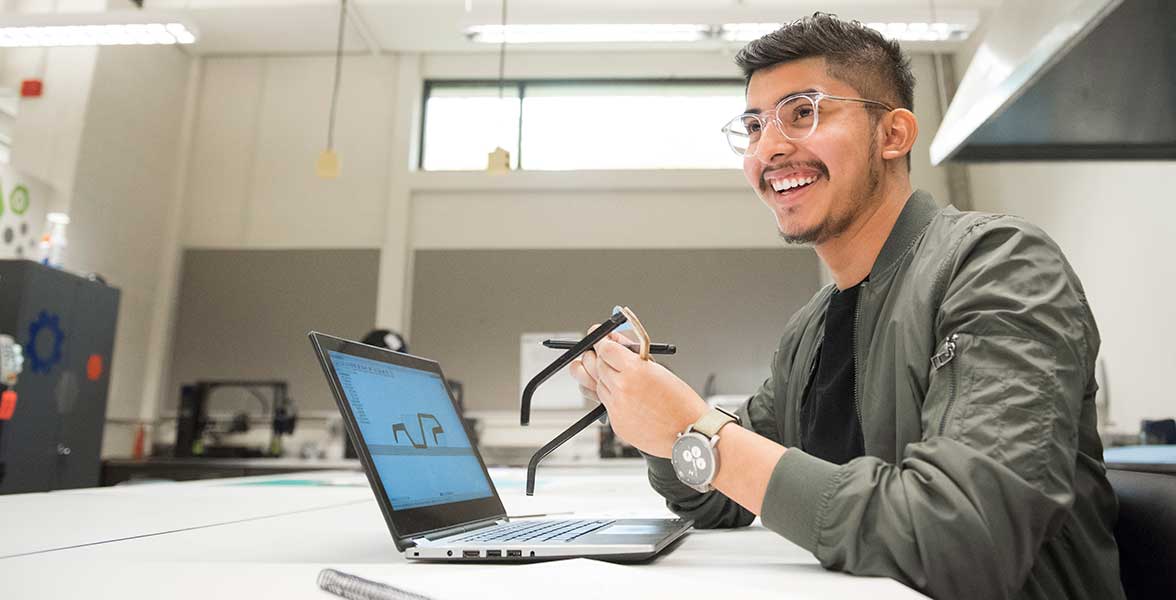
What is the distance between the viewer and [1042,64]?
4.72 ft

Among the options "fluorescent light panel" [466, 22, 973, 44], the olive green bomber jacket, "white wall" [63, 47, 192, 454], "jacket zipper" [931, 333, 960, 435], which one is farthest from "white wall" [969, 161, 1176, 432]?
"white wall" [63, 47, 192, 454]

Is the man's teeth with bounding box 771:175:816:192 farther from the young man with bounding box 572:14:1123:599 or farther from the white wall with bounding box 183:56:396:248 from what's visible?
the white wall with bounding box 183:56:396:248

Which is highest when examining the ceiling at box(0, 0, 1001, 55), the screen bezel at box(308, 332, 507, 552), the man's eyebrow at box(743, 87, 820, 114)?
the ceiling at box(0, 0, 1001, 55)

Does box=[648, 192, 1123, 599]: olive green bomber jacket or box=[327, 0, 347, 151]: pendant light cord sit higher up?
box=[327, 0, 347, 151]: pendant light cord

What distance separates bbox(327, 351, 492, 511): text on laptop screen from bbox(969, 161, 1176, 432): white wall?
112 inches

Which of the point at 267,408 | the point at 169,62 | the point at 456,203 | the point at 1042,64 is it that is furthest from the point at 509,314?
the point at 1042,64

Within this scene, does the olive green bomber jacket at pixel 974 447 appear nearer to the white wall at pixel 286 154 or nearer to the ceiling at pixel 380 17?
the ceiling at pixel 380 17

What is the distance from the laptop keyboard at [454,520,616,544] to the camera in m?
0.81

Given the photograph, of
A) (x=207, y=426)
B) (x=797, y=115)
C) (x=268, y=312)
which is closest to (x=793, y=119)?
(x=797, y=115)

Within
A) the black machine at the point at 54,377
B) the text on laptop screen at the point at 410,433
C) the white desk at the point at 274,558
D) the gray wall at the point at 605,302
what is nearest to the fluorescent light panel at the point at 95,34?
the black machine at the point at 54,377

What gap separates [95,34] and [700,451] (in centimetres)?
422

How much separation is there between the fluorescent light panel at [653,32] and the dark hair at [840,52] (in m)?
2.45

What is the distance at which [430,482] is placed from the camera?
3.16ft

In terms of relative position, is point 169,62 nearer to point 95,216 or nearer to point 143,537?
point 95,216
